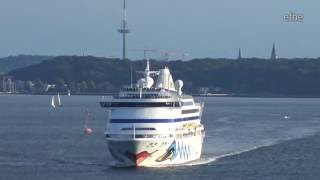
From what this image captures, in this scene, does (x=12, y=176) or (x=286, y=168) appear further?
(x=286, y=168)

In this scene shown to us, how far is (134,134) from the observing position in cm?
7494

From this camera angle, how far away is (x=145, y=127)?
2972 inches

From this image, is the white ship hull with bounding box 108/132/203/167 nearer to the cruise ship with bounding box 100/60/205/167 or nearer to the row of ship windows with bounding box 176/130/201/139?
the cruise ship with bounding box 100/60/205/167

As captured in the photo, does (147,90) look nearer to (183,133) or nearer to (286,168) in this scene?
(183,133)

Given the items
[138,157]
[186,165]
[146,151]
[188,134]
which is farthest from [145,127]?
[188,134]

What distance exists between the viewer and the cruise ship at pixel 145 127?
75.2m

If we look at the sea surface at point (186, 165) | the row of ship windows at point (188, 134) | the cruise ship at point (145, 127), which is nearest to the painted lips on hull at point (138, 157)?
the cruise ship at point (145, 127)

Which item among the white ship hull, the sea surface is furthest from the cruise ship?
the sea surface

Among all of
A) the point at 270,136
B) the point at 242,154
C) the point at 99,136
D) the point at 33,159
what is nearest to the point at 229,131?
the point at 270,136

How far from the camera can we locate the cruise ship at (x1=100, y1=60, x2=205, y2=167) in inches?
2963

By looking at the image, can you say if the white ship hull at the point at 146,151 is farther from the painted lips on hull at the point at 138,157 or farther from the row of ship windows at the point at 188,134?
the row of ship windows at the point at 188,134

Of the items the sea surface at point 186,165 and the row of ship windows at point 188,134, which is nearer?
the sea surface at point 186,165

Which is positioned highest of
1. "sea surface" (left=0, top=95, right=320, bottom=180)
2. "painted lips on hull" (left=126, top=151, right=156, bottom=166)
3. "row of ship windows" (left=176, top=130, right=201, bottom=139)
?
"row of ship windows" (left=176, top=130, right=201, bottom=139)

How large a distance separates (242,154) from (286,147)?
10.1 meters
